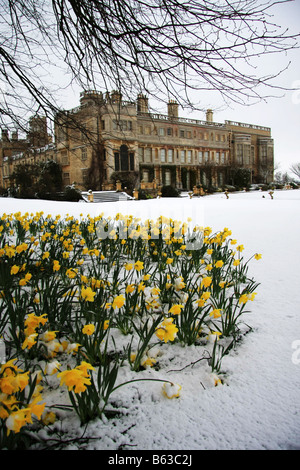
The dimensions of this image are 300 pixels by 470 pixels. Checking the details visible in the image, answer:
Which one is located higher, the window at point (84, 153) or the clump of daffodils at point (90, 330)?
the window at point (84, 153)

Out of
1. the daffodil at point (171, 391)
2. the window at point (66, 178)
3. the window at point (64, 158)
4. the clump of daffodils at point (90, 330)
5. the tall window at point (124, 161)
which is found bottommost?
the daffodil at point (171, 391)

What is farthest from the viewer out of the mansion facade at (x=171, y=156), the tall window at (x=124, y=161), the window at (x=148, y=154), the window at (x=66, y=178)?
the window at (x=148, y=154)

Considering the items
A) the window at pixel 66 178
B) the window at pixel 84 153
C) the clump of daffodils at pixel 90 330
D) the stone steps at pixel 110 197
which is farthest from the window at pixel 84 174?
the clump of daffodils at pixel 90 330

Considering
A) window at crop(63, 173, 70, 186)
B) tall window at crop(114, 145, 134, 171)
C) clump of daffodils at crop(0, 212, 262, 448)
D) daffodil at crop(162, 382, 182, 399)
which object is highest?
tall window at crop(114, 145, 134, 171)

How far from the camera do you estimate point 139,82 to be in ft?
11.2

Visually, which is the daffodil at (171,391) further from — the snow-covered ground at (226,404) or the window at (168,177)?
the window at (168,177)

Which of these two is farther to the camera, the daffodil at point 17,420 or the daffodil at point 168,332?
the daffodil at point 168,332

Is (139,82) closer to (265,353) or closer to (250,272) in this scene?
(250,272)

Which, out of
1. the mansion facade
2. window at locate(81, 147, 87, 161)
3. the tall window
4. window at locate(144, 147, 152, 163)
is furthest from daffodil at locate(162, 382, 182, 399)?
window at locate(144, 147, 152, 163)

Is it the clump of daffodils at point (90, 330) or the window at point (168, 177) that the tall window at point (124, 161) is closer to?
the window at point (168, 177)

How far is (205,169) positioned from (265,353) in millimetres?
38103

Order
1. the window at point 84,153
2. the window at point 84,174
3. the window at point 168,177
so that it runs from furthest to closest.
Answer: the window at point 168,177 < the window at point 84,153 < the window at point 84,174

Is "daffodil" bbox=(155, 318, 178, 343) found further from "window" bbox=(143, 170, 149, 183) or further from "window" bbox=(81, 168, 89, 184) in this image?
"window" bbox=(143, 170, 149, 183)

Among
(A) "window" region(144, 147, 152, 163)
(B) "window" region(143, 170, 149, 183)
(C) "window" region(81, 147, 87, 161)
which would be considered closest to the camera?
(C) "window" region(81, 147, 87, 161)
